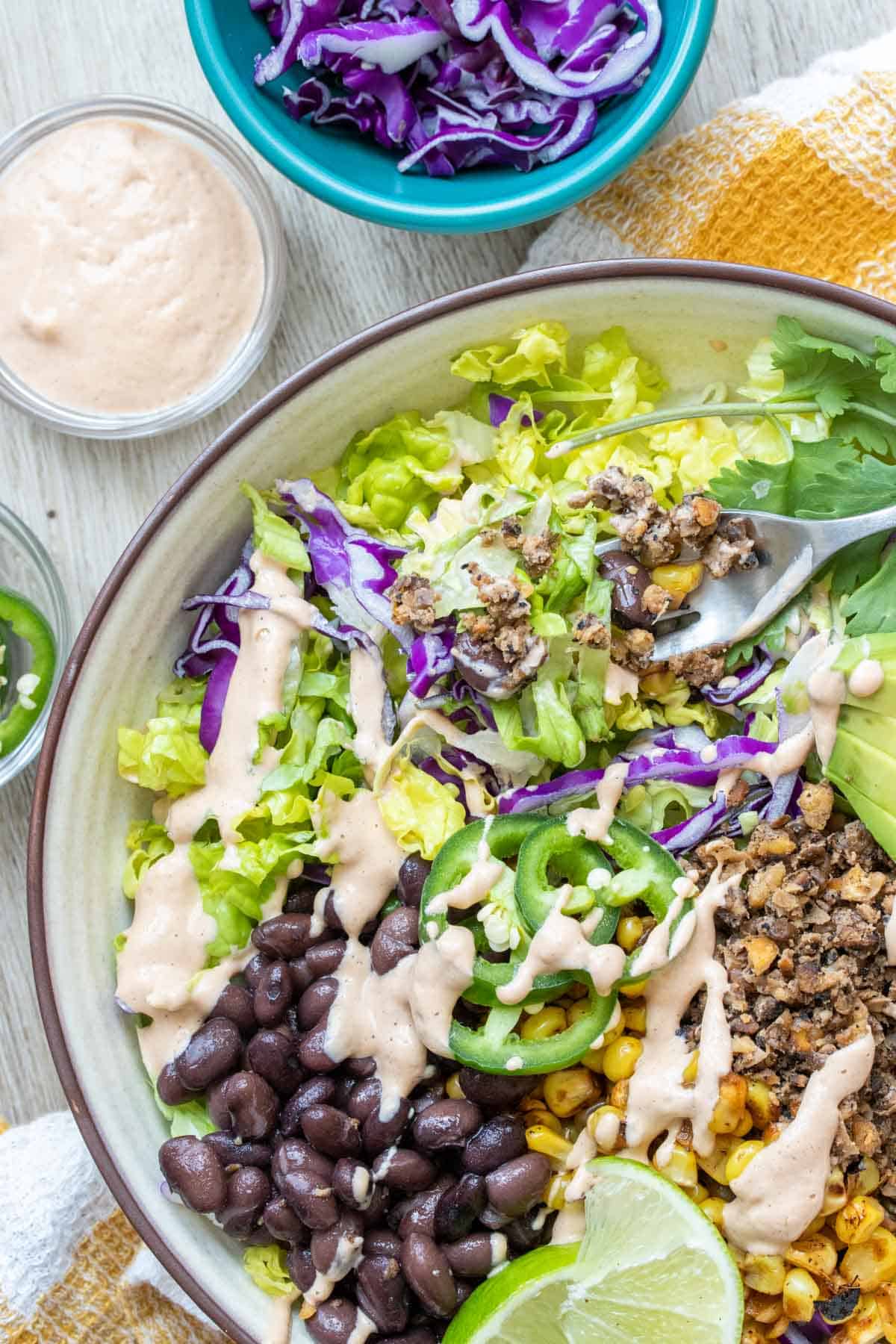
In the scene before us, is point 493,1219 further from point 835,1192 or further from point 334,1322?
point 835,1192

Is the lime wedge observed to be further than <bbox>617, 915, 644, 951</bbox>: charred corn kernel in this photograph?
No

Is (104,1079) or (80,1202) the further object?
(80,1202)

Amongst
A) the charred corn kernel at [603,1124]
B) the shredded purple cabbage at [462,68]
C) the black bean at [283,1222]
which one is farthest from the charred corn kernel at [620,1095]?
the shredded purple cabbage at [462,68]

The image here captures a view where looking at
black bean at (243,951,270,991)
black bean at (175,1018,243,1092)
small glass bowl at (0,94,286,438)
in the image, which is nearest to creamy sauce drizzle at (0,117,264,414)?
small glass bowl at (0,94,286,438)

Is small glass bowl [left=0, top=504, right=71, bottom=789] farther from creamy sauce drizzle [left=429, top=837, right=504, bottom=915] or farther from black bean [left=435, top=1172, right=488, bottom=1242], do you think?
black bean [left=435, top=1172, right=488, bottom=1242]

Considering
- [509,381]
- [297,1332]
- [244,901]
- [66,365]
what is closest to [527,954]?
[244,901]

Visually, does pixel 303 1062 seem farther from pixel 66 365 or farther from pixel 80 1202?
pixel 66 365

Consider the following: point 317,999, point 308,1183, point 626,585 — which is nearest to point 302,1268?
point 308,1183
